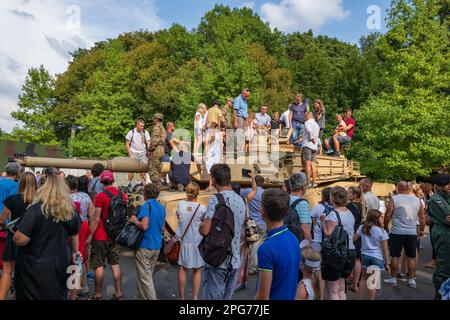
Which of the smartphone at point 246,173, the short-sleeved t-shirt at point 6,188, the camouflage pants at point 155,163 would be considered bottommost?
the short-sleeved t-shirt at point 6,188

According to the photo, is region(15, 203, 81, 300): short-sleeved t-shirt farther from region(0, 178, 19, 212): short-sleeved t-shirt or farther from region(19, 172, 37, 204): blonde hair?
region(0, 178, 19, 212): short-sleeved t-shirt

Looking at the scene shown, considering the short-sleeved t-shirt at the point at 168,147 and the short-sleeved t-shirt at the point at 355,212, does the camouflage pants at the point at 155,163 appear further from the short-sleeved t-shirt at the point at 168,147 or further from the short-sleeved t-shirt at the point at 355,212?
the short-sleeved t-shirt at the point at 355,212

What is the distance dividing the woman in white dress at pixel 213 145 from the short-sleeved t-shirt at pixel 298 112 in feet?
13.5

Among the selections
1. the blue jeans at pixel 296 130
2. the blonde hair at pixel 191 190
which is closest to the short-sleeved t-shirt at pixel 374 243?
the blonde hair at pixel 191 190

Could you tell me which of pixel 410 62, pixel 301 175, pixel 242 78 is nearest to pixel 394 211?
pixel 301 175

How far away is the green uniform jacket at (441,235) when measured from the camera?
538 centimetres

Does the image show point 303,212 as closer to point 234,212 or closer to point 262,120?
point 234,212

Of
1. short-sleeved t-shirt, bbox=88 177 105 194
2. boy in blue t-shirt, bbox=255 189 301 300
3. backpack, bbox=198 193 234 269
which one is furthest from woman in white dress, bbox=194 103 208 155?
boy in blue t-shirt, bbox=255 189 301 300

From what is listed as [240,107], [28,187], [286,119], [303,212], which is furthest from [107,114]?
[303,212]

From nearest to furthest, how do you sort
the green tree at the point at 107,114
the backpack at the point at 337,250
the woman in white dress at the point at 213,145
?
the backpack at the point at 337,250 → the woman in white dress at the point at 213,145 → the green tree at the point at 107,114

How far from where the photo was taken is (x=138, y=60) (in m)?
39.0

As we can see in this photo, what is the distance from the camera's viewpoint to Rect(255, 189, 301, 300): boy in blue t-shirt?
3.41 metres

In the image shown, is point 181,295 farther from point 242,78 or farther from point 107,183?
point 242,78

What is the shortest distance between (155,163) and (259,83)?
83.4ft
